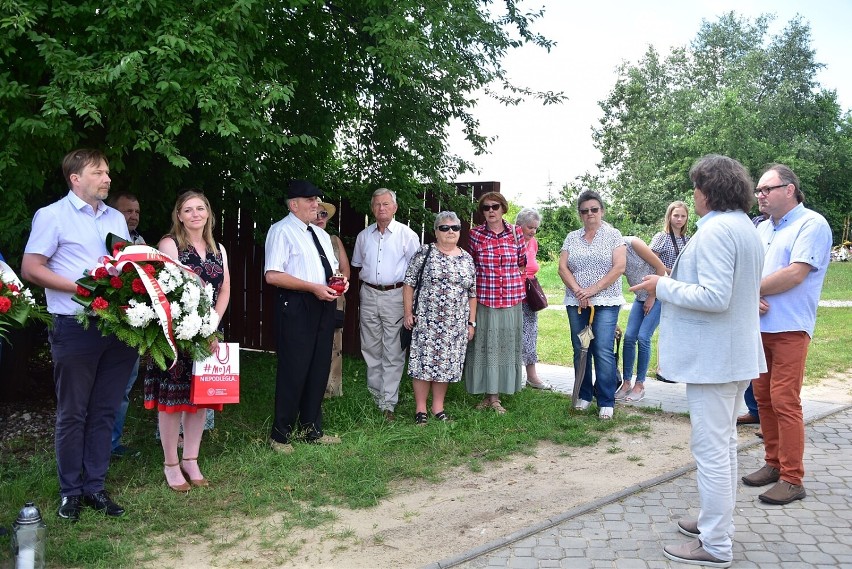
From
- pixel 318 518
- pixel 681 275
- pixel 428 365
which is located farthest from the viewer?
pixel 428 365

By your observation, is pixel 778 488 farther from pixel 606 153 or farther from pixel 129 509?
pixel 606 153

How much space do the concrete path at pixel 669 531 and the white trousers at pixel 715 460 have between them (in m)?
0.18

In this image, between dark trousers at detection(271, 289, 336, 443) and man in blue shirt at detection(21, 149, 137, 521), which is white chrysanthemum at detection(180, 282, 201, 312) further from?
dark trousers at detection(271, 289, 336, 443)

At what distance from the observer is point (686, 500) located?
5.14 metres

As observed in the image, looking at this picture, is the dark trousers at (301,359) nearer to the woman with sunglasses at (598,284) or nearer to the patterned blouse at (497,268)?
the patterned blouse at (497,268)

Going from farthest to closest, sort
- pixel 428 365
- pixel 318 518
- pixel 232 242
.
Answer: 1. pixel 232 242
2. pixel 428 365
3. pixel 318 518

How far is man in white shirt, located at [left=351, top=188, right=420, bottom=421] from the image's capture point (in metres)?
7.27

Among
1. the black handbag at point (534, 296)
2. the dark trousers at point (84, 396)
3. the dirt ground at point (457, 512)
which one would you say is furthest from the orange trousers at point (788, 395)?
the dark trousers at point (84, 396)

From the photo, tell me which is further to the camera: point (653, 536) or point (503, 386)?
point (503, 386)

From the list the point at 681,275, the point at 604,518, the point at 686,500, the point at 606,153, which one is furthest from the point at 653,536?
the point at 606,153

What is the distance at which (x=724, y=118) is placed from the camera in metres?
37.6

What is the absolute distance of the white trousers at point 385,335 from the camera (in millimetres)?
7316

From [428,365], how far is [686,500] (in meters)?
2.60

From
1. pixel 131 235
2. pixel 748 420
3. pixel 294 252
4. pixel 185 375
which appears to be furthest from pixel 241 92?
pixel 748 420
